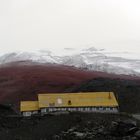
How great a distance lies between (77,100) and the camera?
4934 cm

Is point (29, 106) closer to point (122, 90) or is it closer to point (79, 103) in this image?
point (79, 103)

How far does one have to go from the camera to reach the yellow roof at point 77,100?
48412 mm

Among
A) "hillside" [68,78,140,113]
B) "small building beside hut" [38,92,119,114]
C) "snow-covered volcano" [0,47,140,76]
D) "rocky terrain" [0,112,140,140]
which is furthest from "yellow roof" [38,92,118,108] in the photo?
"snow-covered volcano" [0,47,140,76]

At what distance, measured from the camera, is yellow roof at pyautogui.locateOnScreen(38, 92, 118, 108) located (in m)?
48.4

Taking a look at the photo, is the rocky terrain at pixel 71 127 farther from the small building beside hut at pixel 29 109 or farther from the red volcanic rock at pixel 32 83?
the red volcanic rock at pixel 32 83

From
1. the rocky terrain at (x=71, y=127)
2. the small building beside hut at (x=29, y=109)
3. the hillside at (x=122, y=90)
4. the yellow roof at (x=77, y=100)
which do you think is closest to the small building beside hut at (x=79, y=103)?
the yellow roof at (x=77, y=100)

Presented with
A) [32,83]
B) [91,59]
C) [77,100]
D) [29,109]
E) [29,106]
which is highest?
[77,100]

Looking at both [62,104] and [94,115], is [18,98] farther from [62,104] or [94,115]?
[94,115]

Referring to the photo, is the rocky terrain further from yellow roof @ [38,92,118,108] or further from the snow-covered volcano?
the snow-covered volcano

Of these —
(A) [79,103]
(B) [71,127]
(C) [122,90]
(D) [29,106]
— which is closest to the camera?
(B) [71,127]

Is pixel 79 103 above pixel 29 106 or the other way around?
above

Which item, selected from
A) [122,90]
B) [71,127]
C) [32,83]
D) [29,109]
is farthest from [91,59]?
[71,127]

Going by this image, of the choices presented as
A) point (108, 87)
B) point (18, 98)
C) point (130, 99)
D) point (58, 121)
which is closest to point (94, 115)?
point (58, 121)

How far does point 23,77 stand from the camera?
299ft
